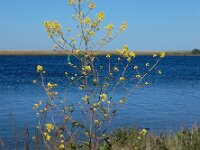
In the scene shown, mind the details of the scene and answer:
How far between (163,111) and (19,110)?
683 centimetres

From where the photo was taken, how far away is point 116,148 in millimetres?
9031

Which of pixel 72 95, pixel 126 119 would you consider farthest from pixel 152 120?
pixel 72 95

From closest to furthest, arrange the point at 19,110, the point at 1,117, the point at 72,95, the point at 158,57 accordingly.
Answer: the point at 158,57 → the point at 1,117 → the point at 19,110 → the point at 72,95

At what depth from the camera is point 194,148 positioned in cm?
845

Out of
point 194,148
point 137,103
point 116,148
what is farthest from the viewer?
point 137,103

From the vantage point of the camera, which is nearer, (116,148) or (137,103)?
(116,148)

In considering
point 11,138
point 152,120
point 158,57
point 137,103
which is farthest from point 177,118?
point 158,57

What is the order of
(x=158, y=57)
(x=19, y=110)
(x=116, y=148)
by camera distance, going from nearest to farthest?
(x=158, y=57) → (x=116, y=148) → (x=19, y=110)

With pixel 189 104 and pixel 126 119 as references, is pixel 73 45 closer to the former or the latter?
pixel 126 119

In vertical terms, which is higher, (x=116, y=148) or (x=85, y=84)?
(x=85, y=84)

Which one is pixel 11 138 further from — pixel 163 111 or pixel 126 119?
pixel 163 111

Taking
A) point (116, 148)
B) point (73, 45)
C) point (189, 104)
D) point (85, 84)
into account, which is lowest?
point (189, 104)

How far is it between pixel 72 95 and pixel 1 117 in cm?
1044

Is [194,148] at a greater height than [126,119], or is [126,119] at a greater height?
[194,148]
